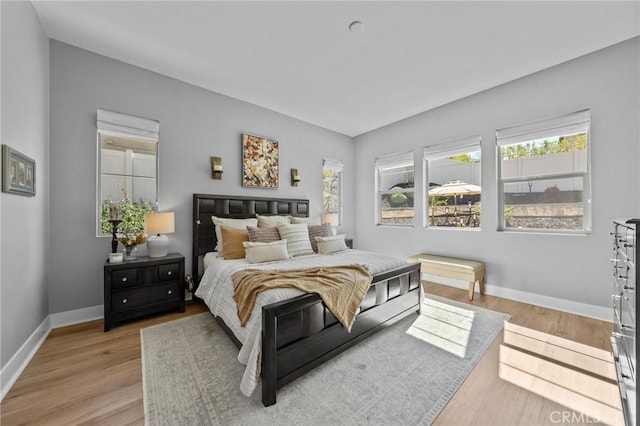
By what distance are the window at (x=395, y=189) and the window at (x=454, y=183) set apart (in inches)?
14.1

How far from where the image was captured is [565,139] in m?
3.04

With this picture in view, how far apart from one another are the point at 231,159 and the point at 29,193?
210 centimetres

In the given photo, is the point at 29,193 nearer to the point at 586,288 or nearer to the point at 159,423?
the point at 159,423

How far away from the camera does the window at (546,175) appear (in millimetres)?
2922

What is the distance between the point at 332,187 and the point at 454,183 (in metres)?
2.29

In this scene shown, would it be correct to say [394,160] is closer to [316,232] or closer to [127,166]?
[316,232]

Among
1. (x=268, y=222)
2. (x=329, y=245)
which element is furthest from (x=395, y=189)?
(x=268, y=222)

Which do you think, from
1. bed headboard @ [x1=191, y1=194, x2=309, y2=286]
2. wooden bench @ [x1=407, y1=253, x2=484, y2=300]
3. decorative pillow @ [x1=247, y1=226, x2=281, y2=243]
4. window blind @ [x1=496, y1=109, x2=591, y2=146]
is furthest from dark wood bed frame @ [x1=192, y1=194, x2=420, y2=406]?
window blind @ [x1=496, y1=109, x2=591, y2=146]

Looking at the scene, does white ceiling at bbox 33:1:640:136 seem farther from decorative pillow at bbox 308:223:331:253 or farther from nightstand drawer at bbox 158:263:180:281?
nightstand drawer at bbox 158:263:180:281

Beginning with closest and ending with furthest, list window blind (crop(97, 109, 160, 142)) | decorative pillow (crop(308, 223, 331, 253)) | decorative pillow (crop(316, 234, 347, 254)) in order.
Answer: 1. window blind (crop(97, 109, 160, 142))
2. decorative pillow (crop(316, 234, 347, 254))
3. decorative pillow (crop(308, 223, 331, 253))

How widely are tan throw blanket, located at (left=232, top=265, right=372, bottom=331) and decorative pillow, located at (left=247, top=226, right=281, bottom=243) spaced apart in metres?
0.76

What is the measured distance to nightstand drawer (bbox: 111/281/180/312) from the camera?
2523 mm

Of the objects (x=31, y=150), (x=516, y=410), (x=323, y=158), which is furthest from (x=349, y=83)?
(x=516, y=410)

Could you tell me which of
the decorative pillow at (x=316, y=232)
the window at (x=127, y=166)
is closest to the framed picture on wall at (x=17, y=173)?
the window at (x=127, y=166)
